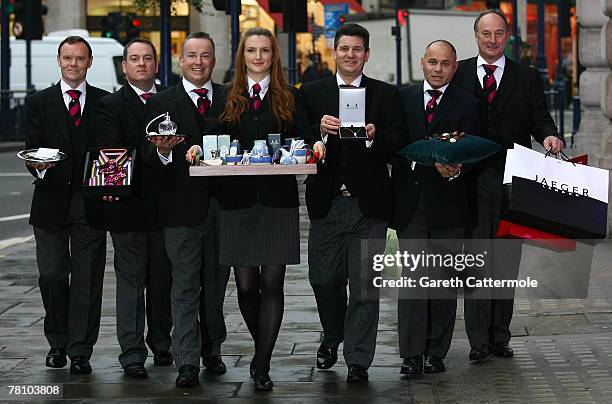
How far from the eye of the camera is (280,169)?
7.98m

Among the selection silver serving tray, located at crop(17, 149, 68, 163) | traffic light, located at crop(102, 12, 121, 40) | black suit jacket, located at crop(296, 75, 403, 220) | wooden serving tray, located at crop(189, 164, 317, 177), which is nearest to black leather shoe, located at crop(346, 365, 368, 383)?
black suit jacket, located at crop(296, 75, 403, 220)

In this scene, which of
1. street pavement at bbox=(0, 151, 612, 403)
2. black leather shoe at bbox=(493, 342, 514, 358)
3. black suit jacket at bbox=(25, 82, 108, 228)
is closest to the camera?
street pavement at bbox=(0, 151, 612, 403)

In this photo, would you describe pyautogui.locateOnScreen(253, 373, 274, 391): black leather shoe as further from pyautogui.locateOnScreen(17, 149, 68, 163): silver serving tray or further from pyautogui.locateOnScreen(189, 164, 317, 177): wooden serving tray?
pyautogui.locateOnScreen(17, 149, 68, 163): silver serving tray

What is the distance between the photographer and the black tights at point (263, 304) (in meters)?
8.40

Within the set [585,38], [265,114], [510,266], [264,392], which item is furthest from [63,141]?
[585,38]

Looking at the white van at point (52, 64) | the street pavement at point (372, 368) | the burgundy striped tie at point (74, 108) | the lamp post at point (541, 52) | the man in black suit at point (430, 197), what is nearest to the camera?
the street pavement at point (372, 368)

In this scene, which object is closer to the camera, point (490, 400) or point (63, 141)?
point (490, 400)

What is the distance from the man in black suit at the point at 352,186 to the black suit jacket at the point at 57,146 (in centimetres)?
132

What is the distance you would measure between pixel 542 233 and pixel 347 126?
127 centimetres

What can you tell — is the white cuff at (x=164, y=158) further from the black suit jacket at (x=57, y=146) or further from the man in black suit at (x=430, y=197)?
A: the man in black suit at (x=430, y=197)

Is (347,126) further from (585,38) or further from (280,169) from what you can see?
(585,38)

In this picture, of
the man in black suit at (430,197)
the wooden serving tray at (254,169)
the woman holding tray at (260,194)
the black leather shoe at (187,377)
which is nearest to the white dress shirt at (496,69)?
the man in black suit at (430,197)

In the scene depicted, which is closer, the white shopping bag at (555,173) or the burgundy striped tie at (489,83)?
the white shopping bag at (555,173)

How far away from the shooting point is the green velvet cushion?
8398 mm
